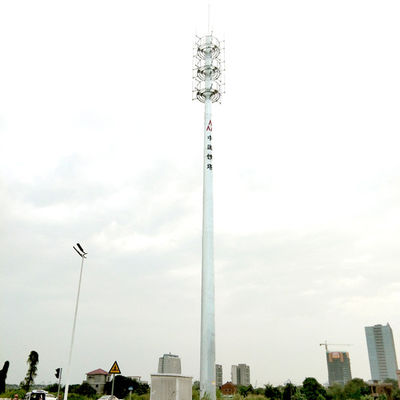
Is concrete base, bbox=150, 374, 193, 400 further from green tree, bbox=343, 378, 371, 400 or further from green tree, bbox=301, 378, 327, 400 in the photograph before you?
green tree, bbox=343, 378, 371, 400

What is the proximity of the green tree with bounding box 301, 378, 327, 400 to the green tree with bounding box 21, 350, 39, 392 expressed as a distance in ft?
175

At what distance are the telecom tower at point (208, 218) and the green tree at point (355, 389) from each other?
79.6 meters

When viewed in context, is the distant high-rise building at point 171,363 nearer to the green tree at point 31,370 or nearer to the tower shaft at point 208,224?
the green tree at point 31,370

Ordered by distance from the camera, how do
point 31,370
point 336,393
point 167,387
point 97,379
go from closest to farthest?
point 167,387, point 31,370, point 336,393, point 97,379

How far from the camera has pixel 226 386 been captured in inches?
6255

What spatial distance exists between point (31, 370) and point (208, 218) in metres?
60.7

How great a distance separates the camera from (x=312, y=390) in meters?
80.6

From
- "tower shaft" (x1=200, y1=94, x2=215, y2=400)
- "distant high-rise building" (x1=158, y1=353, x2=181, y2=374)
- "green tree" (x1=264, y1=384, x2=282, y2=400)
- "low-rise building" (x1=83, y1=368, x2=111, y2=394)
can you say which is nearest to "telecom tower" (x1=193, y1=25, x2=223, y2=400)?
"tower shaft" (x1=200, y1=94, x2=215, y2=400)

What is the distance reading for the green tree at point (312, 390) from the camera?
78.7m

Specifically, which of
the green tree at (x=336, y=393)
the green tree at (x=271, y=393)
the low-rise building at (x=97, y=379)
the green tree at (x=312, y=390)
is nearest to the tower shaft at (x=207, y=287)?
the green tree at (x=271, y=393)

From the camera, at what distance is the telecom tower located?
28.7 m

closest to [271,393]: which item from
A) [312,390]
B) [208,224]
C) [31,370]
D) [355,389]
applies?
[312,390]

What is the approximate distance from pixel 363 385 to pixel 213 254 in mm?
100064

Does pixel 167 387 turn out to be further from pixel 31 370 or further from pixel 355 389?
pixel 355 389
